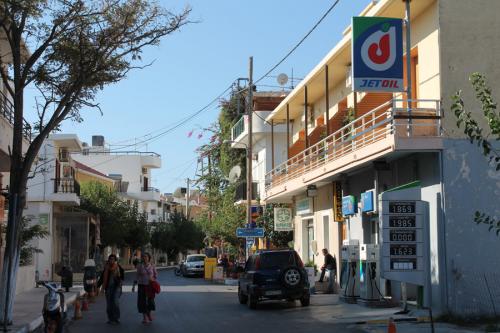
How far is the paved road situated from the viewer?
15.8 metres

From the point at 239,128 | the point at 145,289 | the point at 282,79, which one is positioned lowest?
the point at 145,289

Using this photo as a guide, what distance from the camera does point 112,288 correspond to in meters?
17.6

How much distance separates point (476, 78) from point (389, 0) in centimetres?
822

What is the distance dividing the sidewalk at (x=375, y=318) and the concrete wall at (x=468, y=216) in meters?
1.45

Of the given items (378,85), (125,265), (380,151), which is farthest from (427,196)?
(125,265)

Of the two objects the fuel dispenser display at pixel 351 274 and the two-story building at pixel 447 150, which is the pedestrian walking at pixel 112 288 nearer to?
the two-story building at pixel 447 150

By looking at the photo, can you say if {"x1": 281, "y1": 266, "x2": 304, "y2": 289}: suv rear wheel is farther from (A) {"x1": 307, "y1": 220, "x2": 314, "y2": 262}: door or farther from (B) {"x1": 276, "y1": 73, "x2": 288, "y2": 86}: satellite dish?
(B) {"x1": 276, "y1": 73, "x2": 288, "y2": 86}: satellite dish

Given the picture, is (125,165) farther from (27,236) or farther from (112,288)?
(112,288)

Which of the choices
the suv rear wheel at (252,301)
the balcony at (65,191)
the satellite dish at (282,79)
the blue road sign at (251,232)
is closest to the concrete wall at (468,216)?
the suv rear wheel at (252,301)

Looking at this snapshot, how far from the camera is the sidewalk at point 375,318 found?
1480 centimetres

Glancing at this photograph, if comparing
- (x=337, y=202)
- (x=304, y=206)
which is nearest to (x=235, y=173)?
(x=304, y=206)

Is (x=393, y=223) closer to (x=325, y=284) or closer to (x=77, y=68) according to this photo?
(x=77, y=68)

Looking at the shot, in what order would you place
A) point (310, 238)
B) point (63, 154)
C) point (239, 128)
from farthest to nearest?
point (63, 154) → point (239, 128) → point (310, 238)

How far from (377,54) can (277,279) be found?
289 inches
